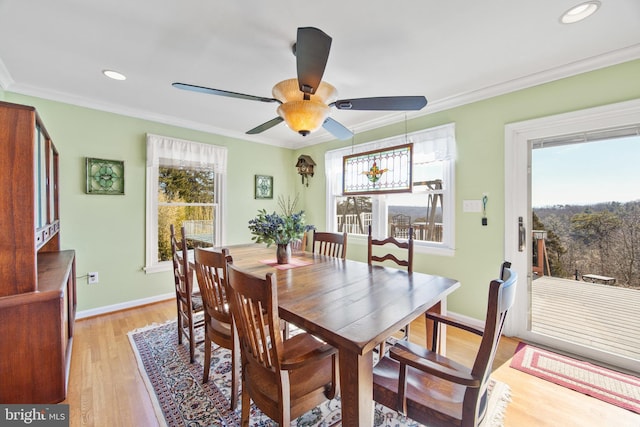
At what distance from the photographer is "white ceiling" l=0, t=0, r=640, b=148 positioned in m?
1.57

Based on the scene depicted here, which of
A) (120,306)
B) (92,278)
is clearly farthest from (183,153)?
(120,306)

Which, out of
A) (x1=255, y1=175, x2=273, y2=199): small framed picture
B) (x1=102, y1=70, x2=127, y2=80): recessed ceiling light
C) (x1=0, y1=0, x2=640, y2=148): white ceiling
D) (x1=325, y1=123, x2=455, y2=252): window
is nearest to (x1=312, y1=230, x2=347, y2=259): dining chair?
(x1=325, y1=123, x2=455, y2=252): window

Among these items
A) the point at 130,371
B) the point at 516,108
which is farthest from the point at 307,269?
the point at 516,108

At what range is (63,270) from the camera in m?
1.84

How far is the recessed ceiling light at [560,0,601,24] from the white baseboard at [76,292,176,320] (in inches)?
183

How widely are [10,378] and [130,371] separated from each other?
81 cm

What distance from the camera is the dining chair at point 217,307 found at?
157 centimetres

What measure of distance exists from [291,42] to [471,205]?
7.62 ft

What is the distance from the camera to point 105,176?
3.05 meters

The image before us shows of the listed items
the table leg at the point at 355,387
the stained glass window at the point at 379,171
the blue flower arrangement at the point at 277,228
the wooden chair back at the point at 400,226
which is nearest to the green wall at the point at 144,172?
the stained glass window at the point at 379,171

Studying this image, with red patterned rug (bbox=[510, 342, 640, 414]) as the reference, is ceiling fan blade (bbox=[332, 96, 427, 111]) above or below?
above

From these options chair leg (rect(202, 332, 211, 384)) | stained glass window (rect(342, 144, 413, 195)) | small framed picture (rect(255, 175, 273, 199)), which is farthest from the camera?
small framed picture (rect(255, 175, 273, 199))

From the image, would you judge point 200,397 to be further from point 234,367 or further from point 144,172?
point 144,172

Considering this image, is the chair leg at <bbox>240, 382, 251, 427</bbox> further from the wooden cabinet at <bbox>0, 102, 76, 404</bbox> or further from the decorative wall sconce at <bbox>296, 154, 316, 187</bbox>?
the decorative wall sconce at <bbox>296, 154, 316, 187</bbox>
